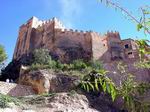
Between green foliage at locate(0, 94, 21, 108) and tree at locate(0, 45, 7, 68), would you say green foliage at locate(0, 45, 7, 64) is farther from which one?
green foliage at locate(0, 94, 21, 108)

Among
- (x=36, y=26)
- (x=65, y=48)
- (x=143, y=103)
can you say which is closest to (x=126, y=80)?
(x=143, y=103)

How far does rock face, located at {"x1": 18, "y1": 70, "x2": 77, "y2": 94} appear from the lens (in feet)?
75.7

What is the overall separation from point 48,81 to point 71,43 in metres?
14.7

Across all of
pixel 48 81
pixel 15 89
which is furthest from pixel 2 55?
pixel 48 81

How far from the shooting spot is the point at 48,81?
76.8ft

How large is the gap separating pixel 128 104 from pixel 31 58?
32.6 m

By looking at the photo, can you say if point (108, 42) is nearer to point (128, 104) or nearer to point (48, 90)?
point (48, 90)

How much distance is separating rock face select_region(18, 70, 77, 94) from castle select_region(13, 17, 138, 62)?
984 cm

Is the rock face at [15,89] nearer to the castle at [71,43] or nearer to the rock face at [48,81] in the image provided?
the rock face at [48,81]

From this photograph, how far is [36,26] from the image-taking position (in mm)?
42344

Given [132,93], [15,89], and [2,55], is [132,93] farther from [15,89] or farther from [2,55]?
[2,55]

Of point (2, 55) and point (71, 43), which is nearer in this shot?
point (2, 55)

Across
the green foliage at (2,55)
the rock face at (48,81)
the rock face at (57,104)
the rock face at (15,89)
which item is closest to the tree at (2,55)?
the green foliage at (2,55)

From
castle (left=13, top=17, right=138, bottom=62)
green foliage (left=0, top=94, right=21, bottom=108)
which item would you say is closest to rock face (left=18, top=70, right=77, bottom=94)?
green foliage (left=0, top=94, right=21, bottom=108)
